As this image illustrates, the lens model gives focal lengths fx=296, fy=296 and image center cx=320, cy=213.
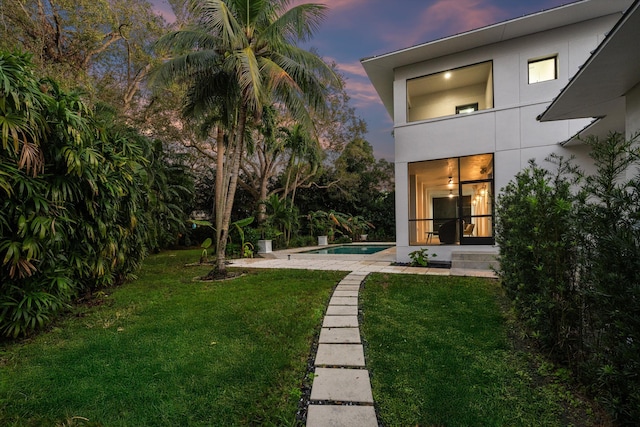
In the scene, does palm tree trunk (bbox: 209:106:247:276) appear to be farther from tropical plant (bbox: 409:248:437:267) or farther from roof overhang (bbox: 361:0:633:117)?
tropical plant (bbox: 409:248:437:267)

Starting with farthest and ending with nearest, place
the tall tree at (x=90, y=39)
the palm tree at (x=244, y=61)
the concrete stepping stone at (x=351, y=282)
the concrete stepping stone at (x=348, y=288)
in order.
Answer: the tall tree at (x=90, y=39) < the palm tree at (x=244, y=61) < the concrete stepping stone at (x=351, y=282) < the concrete stepping stone at (x=348, y=288)

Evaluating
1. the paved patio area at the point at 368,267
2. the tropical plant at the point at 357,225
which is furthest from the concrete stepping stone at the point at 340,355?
the tropical plant at the point at 357,225

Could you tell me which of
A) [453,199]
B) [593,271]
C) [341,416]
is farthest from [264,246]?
[453,199]

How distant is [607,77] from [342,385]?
168 inches

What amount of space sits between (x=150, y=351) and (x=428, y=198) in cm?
1672

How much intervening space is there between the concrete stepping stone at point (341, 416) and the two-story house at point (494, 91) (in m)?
6.36

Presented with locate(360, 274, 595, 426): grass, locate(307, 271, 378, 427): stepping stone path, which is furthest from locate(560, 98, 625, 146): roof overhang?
locate(307, 271, 378, 427): stepping stone path

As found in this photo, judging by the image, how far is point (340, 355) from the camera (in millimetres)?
3150

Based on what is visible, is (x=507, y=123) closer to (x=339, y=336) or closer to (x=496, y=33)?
(x=496, y=33)

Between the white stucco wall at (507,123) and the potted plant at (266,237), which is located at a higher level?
the white stucco wall at (507,123)

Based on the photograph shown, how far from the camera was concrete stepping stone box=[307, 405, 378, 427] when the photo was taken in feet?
6.94

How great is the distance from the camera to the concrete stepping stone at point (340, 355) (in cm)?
299

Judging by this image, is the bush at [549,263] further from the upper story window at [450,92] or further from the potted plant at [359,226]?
the potted plant at [359,226]

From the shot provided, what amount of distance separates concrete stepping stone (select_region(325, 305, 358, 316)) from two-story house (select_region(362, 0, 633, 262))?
4.61 m
